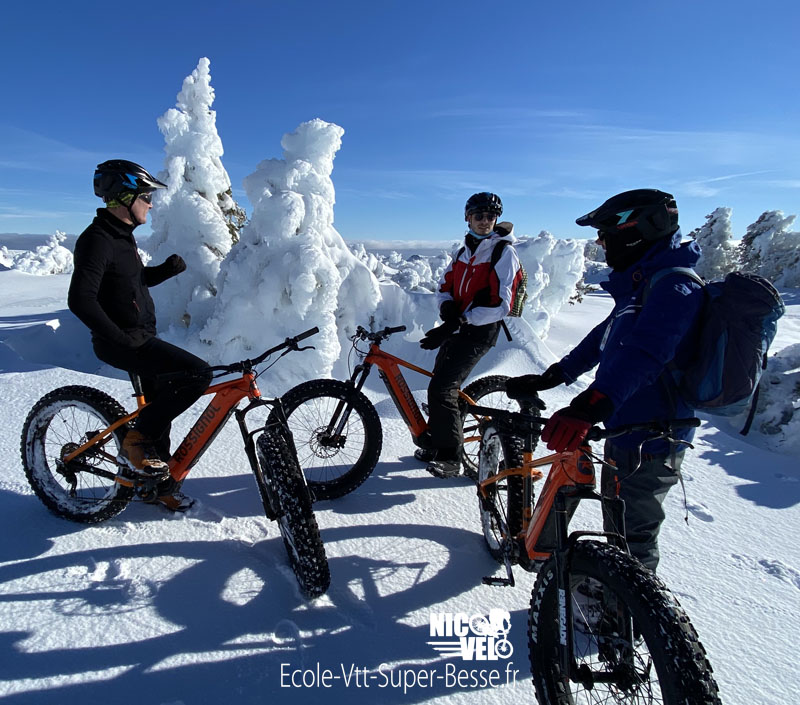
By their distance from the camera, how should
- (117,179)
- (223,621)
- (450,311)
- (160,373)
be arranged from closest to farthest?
(223,621), (117,179), (160,373), (450,311)

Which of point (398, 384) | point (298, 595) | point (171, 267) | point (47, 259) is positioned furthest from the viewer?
point (47, 259)

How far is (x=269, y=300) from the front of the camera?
1358cm

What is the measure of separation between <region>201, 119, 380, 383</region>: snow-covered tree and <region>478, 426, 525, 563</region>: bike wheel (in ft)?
34.0

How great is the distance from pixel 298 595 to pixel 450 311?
2.77 metres

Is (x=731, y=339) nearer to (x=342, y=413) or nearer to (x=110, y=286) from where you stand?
(x=342, y=413)

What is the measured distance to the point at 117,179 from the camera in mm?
2975

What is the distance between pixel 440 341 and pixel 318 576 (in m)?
2.39

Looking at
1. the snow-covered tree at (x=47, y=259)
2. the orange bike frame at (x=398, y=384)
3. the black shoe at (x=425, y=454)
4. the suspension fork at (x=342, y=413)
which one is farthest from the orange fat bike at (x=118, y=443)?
the snow-covered tree at (x=47, y=259)

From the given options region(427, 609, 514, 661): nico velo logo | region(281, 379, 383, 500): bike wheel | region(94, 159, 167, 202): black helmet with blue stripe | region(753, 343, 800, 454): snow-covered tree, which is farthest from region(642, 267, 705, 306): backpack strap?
region(753, 343, 800, 454): snow-covered tree

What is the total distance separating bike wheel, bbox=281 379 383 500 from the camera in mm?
3748

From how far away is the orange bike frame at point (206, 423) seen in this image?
309 centimetres

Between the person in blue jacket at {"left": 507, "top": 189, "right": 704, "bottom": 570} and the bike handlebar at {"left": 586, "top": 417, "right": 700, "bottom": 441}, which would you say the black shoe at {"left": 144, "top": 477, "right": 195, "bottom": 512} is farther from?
the bike handlebar at {"left": 586, "top": 417, "right": 700, "bottom": 441}

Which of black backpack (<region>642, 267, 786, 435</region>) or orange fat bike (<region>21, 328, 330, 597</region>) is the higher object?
black backpack (<region>642, 267, 786, 435</region>)

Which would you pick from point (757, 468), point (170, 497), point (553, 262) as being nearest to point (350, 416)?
point (170, 497)
